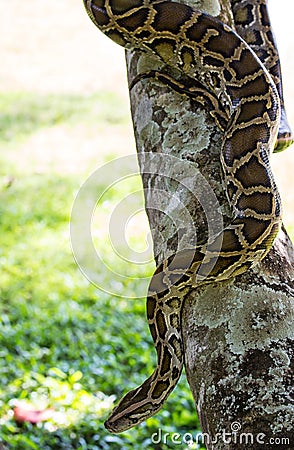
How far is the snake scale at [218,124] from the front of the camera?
88.7 inches

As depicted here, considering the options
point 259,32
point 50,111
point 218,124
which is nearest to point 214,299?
point 218,124

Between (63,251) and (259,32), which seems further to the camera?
(63,251)

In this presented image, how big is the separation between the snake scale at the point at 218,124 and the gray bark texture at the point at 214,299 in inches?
2.5

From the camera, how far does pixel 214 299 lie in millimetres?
2111

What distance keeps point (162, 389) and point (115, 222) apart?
1.43m

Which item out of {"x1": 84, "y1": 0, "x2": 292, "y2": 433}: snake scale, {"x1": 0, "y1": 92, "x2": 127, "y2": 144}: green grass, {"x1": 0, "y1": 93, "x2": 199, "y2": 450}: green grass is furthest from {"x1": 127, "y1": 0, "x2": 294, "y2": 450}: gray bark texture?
{"x1": 0, "y1": 92, "x2": 127, "y2": 144}: green grass

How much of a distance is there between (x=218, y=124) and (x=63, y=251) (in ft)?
12.6

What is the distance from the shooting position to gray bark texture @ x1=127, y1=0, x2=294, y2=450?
177cm

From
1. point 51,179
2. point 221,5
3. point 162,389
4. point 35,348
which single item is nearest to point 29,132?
point 51,179

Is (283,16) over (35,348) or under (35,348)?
over

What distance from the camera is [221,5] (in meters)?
3.08

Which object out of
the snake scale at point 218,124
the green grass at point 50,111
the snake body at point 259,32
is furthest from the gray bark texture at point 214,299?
the green grass at point 50,111

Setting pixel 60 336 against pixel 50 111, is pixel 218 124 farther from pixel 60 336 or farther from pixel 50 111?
pixel 50 111

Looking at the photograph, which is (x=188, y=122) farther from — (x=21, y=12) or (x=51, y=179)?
(x=21, y=12)
